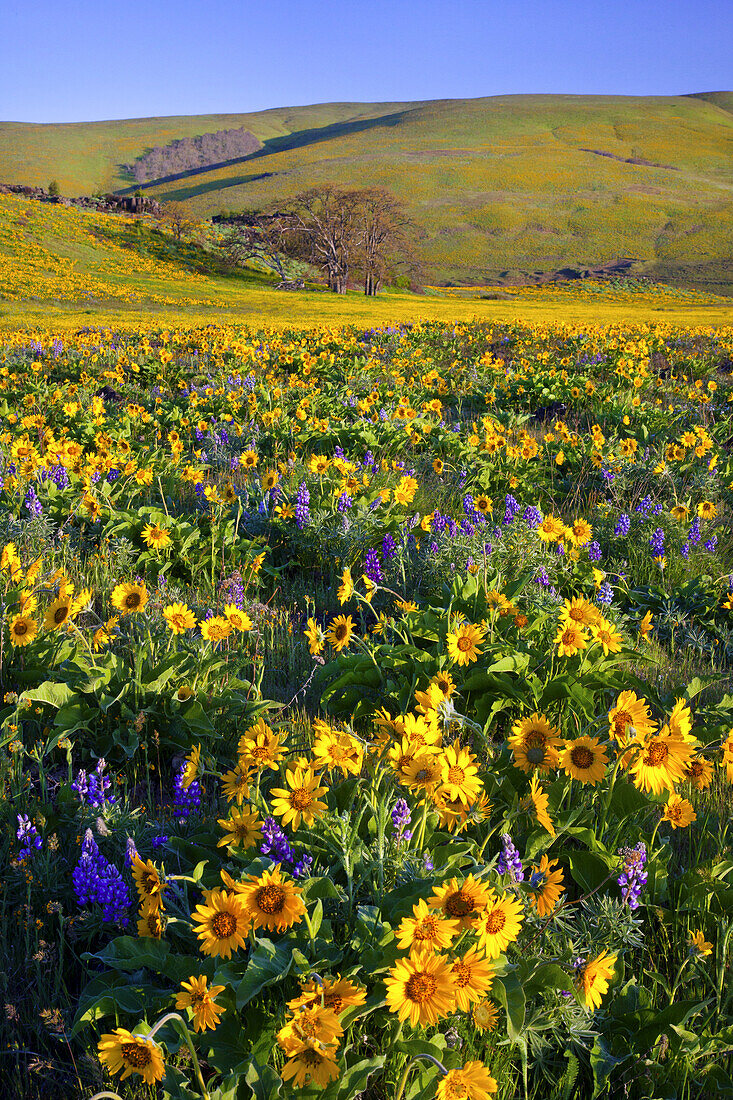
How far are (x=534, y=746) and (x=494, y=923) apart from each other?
1.65ft

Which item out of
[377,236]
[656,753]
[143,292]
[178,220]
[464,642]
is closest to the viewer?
[656,753]

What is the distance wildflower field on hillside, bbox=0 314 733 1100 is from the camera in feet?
4.59

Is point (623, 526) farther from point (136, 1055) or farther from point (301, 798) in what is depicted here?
point (136, 1055)

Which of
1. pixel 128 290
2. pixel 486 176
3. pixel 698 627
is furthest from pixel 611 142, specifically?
pixel 698 627

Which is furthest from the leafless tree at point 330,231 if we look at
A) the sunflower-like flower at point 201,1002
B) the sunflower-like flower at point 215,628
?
the sunflower-like flower at point 201,1002

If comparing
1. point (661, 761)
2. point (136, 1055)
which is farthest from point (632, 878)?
point (136, 1055)

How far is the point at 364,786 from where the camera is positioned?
5.97ft

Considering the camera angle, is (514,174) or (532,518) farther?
(514,174)

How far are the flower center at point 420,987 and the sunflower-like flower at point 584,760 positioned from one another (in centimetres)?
69

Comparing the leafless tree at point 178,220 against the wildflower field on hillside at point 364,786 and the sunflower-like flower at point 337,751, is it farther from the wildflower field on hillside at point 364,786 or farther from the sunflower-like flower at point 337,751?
the sunflower-like flower at point 337,751

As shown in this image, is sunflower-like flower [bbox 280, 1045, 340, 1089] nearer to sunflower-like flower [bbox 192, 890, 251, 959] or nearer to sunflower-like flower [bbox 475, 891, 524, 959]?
sunflower-like flower [bbox 192, 890, 251, 959]

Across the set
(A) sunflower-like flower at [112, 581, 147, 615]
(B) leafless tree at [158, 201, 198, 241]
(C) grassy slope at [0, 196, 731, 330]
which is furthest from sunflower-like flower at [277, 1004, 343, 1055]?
(B) leafless tree at [158, 201, 198, 241]

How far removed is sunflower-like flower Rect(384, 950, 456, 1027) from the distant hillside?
3043 inches

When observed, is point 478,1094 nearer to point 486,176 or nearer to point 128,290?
point 128,290
